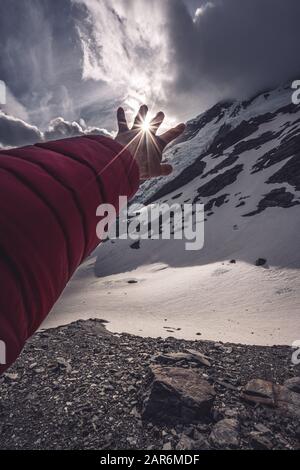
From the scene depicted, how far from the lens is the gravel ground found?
5230mm

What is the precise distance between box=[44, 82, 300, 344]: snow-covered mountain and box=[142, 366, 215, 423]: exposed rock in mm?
5530

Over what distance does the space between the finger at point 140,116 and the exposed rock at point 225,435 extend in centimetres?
554

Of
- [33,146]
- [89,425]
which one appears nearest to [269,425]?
[89,425]

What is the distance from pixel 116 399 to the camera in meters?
6.38

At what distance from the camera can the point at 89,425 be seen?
5531 mm

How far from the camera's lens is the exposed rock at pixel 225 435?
5.04 meters

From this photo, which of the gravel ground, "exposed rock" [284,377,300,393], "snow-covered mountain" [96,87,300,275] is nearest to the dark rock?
"snow-covered mountain" [96,87,300,275]

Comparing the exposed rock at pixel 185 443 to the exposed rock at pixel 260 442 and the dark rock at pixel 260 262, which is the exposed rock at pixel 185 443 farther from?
the dark rock at pixel 260 262

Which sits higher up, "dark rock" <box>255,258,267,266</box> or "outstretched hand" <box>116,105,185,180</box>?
"outstretched hand" <box>116,105,185,180</box>

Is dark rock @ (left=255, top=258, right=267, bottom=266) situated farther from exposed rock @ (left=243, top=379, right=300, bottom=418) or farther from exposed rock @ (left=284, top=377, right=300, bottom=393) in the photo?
exposed rock @ (left=243, top=379, right=300, bottom=418)

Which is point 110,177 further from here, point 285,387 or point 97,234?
point 285,387

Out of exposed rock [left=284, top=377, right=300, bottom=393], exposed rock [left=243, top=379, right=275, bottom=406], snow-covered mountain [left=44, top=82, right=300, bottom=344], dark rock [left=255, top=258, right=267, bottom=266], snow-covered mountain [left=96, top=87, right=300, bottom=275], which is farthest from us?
snow-covered mountain [left=96, top=87, right=300, bottom=275]

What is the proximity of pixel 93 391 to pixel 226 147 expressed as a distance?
74654 millimetres

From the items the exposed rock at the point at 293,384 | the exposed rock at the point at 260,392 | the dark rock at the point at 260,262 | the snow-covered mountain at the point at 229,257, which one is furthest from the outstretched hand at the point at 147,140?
the dark rock at the point at 260,262
